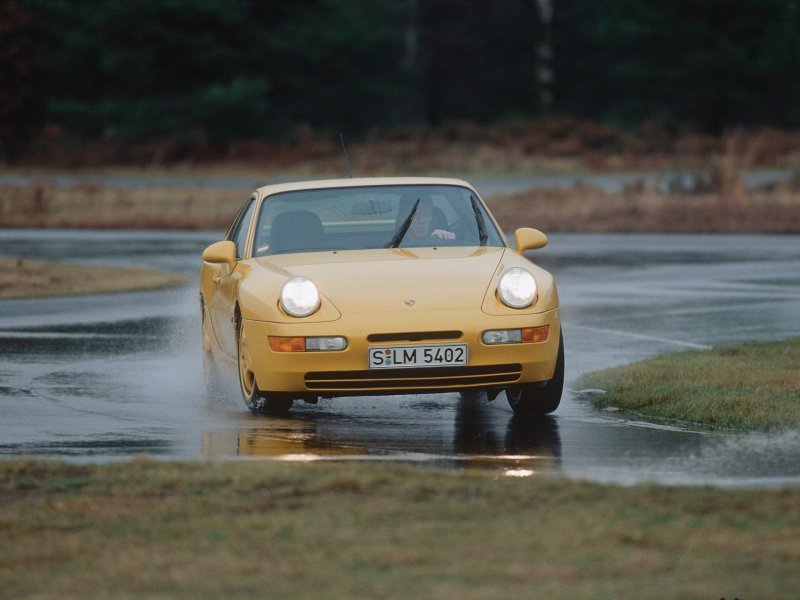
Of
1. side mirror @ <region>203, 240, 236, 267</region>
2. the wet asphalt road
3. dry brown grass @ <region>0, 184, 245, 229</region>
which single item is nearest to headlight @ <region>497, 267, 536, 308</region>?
the wet asphalt road

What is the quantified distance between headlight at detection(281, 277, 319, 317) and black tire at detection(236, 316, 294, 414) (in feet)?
1.45

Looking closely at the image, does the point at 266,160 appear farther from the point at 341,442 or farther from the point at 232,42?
the point at 341,442

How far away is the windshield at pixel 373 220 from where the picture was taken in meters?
10.2

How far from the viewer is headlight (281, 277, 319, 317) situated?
357 inches

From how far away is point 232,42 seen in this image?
58.1 metres

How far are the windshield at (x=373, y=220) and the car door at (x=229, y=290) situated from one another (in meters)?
Answer: 0.23

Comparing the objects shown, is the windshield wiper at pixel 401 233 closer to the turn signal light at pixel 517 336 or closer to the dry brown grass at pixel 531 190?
the turn signal light at pixel 517 336

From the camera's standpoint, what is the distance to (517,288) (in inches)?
363

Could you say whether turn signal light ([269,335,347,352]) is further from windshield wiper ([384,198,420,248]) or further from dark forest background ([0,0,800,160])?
dark forest background ([0,0,800,160])

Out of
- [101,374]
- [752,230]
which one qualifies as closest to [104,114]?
[752,230]

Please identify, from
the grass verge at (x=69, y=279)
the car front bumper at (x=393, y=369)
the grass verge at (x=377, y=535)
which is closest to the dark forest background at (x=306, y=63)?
the grass verge at (x=69, y=279)

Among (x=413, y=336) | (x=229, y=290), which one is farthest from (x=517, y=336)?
(x=229, y=290)

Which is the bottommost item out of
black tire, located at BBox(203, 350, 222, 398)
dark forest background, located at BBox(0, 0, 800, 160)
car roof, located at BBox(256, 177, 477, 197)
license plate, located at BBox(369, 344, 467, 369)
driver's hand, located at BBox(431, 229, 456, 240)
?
black tire, located at BBox(203, 350, 222, 398)

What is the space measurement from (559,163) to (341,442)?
43.6 metres
